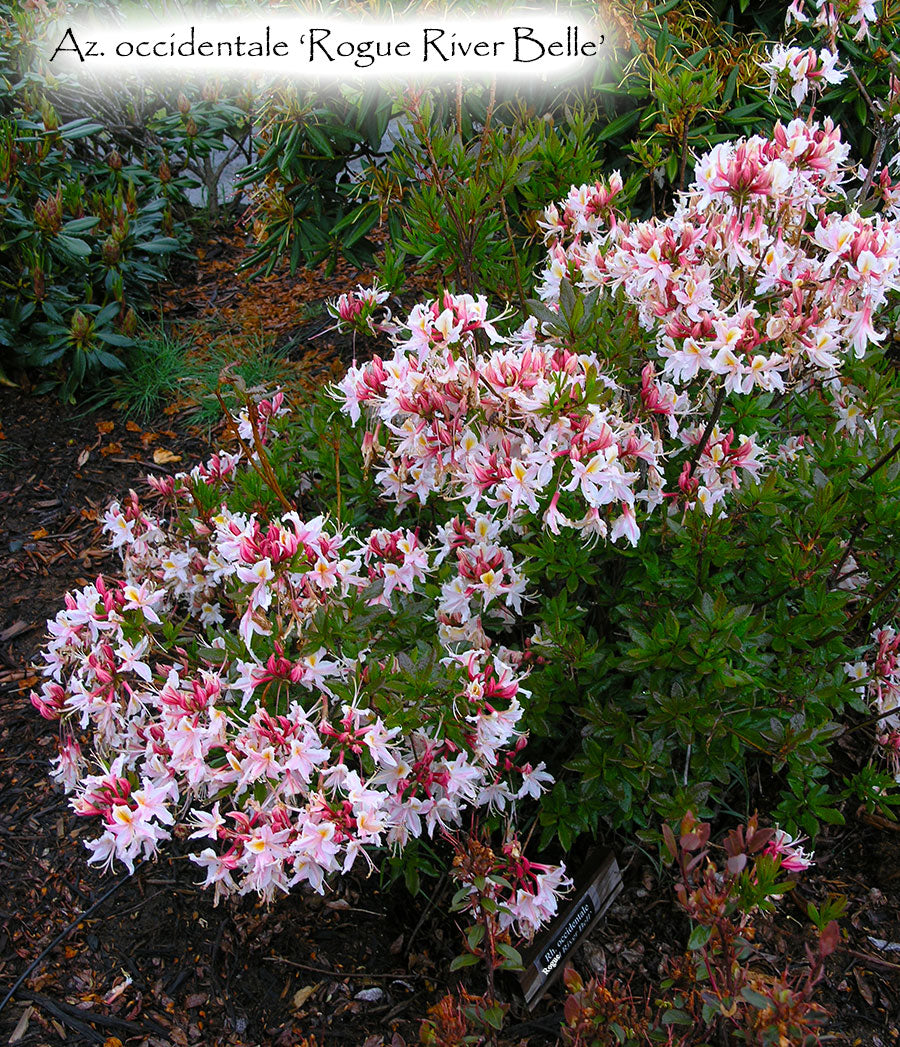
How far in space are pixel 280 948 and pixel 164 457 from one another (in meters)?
2.24

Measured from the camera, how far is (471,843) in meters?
1.66

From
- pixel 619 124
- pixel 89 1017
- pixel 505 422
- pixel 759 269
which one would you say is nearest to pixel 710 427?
pixel 759 269

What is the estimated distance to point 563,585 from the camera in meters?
2.04

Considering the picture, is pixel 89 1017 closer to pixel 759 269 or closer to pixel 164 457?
pixel 759 269

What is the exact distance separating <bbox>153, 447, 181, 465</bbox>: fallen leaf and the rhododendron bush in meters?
1.66

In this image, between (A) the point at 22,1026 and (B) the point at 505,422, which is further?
(A) the point at 22,1026

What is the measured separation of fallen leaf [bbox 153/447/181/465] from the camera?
3795 mm

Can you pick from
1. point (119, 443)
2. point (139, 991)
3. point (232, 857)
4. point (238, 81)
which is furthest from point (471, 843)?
point (238, 81)

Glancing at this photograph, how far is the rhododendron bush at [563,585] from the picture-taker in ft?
5.11

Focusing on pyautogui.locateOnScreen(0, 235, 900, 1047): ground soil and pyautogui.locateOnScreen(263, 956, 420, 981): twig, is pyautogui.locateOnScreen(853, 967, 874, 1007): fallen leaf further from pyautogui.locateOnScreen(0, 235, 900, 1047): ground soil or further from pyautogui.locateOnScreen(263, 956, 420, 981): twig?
pyautogui.locateOnScreen(263, 956, 420, 981): twig

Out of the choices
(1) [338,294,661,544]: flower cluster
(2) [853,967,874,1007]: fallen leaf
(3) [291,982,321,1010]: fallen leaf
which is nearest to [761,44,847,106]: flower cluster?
(1) [338,294,661,544]: flower cluster

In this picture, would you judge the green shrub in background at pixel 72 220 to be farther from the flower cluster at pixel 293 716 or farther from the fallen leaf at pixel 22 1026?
the fallen leaf at pixel 22 1026

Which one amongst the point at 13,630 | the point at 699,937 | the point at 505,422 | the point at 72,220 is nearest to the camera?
the point at 699,937

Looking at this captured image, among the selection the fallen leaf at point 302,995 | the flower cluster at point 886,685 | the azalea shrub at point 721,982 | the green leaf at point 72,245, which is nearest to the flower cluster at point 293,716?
the azalea shrub at point 721,982
